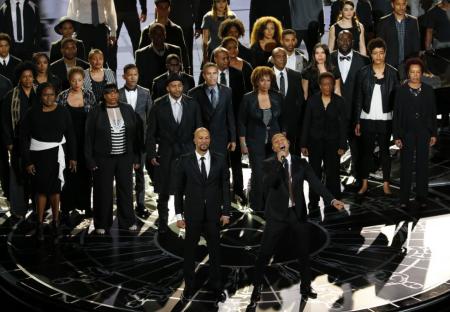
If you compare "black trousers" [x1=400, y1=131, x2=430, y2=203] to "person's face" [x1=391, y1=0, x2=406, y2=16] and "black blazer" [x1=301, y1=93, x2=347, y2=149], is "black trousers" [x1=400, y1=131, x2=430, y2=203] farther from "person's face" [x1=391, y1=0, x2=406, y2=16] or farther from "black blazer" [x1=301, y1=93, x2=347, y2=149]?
"person's face" [x1=391, y1=0, x2=406, y2=16]

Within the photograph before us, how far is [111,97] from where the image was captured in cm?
816

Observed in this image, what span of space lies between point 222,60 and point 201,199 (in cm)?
249

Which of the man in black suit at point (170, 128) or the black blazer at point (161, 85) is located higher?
the black blazer at point (161, 85)

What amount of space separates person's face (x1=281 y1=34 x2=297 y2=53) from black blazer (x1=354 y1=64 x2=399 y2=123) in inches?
29.6

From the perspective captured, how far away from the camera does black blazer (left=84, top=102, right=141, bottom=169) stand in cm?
824

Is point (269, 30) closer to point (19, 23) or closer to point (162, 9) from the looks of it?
point (162, 9)

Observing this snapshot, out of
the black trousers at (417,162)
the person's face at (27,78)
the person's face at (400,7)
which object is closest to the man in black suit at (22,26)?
the person's face at (27,78)

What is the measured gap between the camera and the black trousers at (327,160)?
890 cm

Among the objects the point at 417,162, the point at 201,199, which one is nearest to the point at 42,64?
the point at 201,199

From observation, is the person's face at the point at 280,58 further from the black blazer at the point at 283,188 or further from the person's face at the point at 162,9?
the black blazer at the point at 283,188

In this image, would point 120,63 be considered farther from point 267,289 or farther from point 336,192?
point 267,289

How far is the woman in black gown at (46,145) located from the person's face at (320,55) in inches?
102

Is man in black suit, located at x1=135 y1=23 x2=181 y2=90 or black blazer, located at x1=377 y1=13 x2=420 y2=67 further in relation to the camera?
black blazer, located at x1=377 y1=13 x2=420 y2=67

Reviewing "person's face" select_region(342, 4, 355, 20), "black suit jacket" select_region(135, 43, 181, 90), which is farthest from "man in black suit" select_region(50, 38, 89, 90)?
"person's face" select_region(342, 4, 355, 20)
